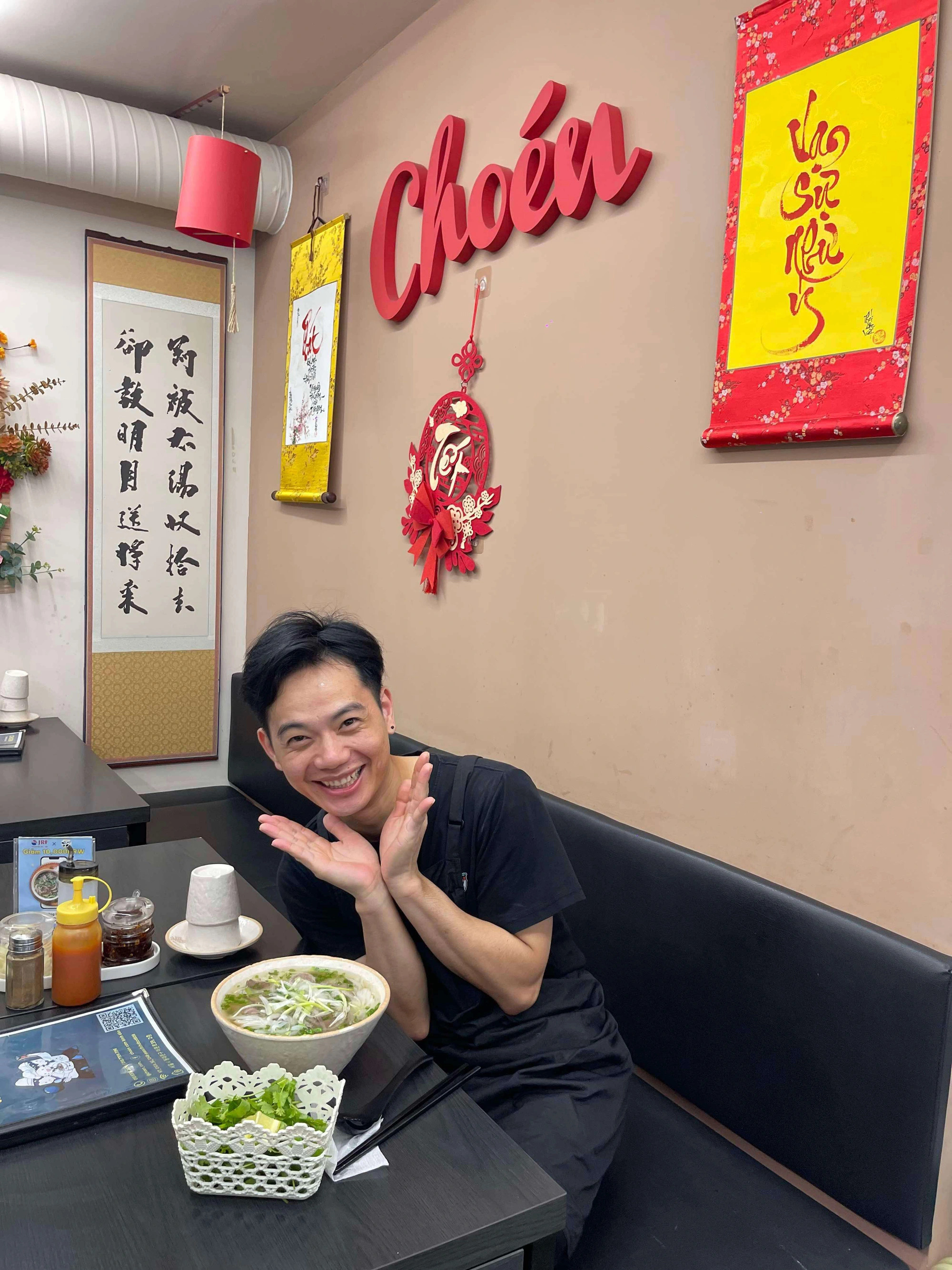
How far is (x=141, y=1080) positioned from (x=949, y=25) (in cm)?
190

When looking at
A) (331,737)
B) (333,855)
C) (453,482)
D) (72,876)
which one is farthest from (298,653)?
(453,482)

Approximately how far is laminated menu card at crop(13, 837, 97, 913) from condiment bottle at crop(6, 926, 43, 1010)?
0.24 metres

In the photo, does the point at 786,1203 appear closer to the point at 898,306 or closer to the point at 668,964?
the point at 668,964

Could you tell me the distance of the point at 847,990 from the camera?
146cm

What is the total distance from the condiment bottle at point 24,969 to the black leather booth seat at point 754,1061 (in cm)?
87

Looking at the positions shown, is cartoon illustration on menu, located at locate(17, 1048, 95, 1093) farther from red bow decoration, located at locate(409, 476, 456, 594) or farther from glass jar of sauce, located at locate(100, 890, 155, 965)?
red bow decoration, located at locate(409, 476, 456, 594)

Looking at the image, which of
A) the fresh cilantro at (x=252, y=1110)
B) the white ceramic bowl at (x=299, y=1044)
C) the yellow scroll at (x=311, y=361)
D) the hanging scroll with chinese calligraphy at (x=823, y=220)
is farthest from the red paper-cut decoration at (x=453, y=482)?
the fresh cilantro at (x=252, y=1110)

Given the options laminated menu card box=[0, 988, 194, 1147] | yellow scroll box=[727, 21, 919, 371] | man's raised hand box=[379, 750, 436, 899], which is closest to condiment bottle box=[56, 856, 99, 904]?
laminated menu card box=[0, 988, 194, 1147]

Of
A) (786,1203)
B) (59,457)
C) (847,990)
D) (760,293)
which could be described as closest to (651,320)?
(760,293)

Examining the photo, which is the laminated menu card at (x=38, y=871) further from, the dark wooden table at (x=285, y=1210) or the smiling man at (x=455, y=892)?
the dark wooden table at (x=285, y=1210)

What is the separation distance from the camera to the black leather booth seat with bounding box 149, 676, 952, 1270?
1373mm

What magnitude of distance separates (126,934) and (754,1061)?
1.07m

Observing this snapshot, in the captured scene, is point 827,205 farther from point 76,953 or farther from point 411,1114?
point 76,953

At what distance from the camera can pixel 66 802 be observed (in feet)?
7.57
